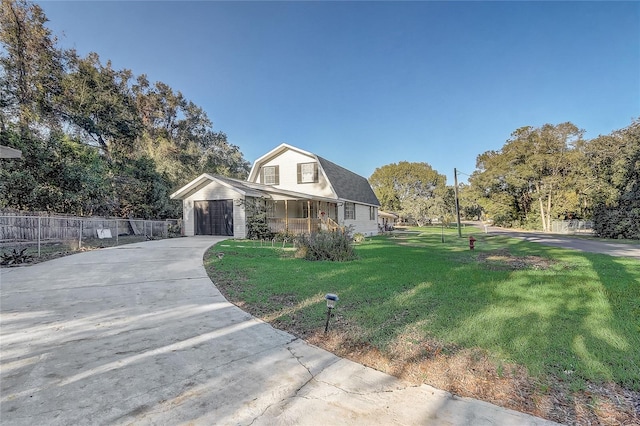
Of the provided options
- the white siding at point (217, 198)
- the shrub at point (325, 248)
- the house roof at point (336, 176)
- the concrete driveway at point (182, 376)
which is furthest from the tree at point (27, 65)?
the concrete driveway at point (182, 376)

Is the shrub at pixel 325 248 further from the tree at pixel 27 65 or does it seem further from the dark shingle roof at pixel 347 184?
the tree at pixel 27 65

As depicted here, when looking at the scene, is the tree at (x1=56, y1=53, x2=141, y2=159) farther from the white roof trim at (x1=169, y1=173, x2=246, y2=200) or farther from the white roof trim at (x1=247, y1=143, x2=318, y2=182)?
the white roof trim at (x1=247, y1=143, x2=318, y2=182)

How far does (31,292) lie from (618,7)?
17.2 metres

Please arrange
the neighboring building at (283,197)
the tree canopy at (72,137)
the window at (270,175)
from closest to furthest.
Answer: the tree canopy at (72,137) → the neighboring building at (283,197) → the window at (270,175)

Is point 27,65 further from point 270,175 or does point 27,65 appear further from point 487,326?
point 487,326

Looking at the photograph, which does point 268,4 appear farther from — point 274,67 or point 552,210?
point 552,210

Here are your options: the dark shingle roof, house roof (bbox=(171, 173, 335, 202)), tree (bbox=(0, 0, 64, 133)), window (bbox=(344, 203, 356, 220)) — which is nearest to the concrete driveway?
house roof (bbox=(171, 173, 335, 202))

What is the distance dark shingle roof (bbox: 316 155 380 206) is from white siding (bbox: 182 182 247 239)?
20.7 feet

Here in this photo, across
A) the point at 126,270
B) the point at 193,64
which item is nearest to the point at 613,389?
the point at 126,270

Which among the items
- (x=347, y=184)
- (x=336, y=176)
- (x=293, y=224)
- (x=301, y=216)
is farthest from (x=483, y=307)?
(x=347, y=184)

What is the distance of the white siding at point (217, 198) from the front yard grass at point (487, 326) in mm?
9186

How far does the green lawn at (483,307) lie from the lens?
121 inches

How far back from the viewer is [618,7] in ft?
30.5

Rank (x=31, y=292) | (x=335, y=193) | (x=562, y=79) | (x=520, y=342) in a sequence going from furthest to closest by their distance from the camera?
(x=335, y=193) → (x=562, y=79) → (x=31, y=292) → (x=520, y=342)
